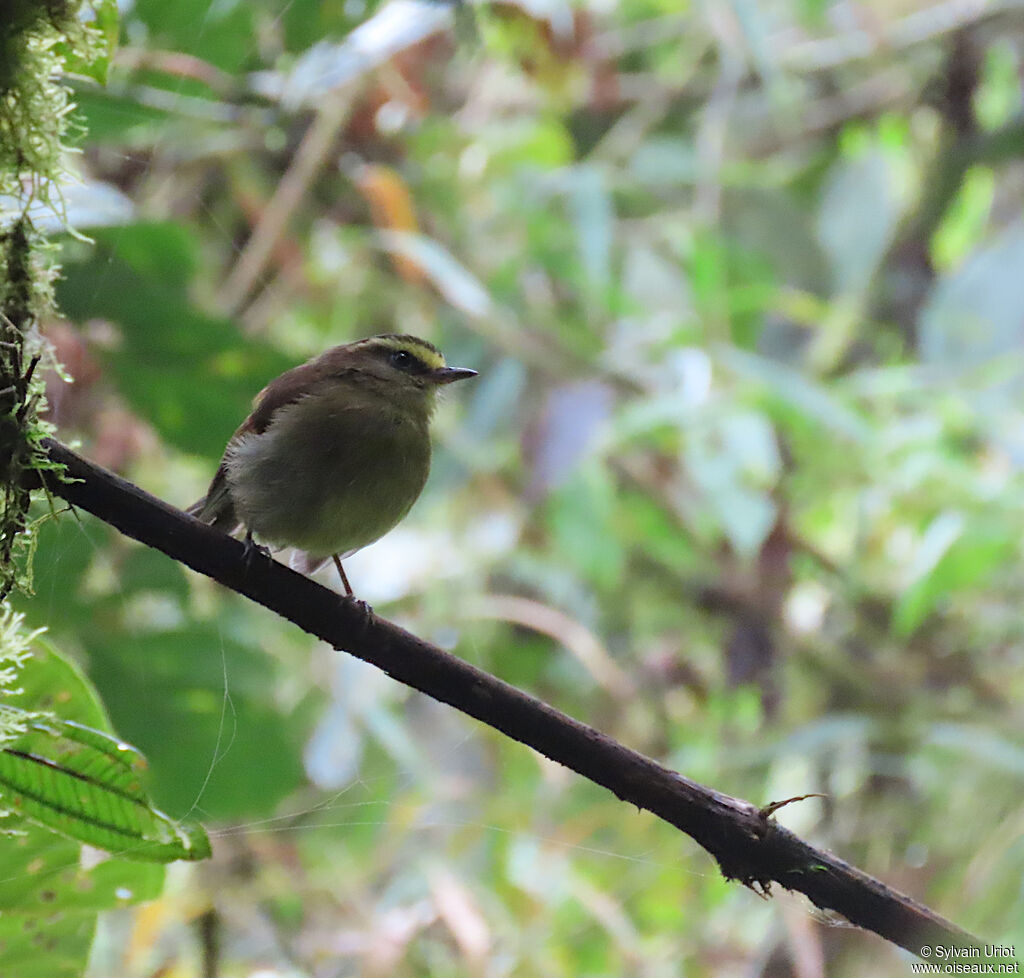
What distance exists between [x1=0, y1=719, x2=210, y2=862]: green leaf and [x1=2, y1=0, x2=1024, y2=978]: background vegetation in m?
0.81

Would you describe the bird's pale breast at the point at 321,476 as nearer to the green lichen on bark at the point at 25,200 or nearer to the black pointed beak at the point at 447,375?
the black pointed beak at the point at 447,375

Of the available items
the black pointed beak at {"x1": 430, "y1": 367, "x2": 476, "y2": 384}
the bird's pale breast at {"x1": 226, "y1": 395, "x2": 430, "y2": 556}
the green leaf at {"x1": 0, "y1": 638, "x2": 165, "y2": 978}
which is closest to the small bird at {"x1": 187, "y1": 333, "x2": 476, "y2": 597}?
the bird's pale breast at {"x1": 226, "y1": 395, "x2": 430, "y2": 556}

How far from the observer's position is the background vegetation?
2.19m

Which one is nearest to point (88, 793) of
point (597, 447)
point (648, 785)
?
point (648, 785)

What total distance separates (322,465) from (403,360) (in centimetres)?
39

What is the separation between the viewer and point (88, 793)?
0.98 metres

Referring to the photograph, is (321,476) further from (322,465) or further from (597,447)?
(597,447)

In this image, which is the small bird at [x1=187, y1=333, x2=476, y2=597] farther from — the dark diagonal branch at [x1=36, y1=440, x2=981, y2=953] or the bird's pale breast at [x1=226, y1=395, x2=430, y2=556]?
the dark diagonal branch at [x1=36, y1=440, x2=981, y2=953]

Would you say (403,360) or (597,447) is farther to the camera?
(597,447)

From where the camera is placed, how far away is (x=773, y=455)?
3.44 m

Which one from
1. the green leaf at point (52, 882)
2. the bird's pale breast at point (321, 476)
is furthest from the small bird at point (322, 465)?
the green leaf at point (52, 882)

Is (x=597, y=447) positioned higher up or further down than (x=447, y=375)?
higher up

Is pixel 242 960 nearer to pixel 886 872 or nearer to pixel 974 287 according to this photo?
pixel 886 872

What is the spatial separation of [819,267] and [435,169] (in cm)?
141
